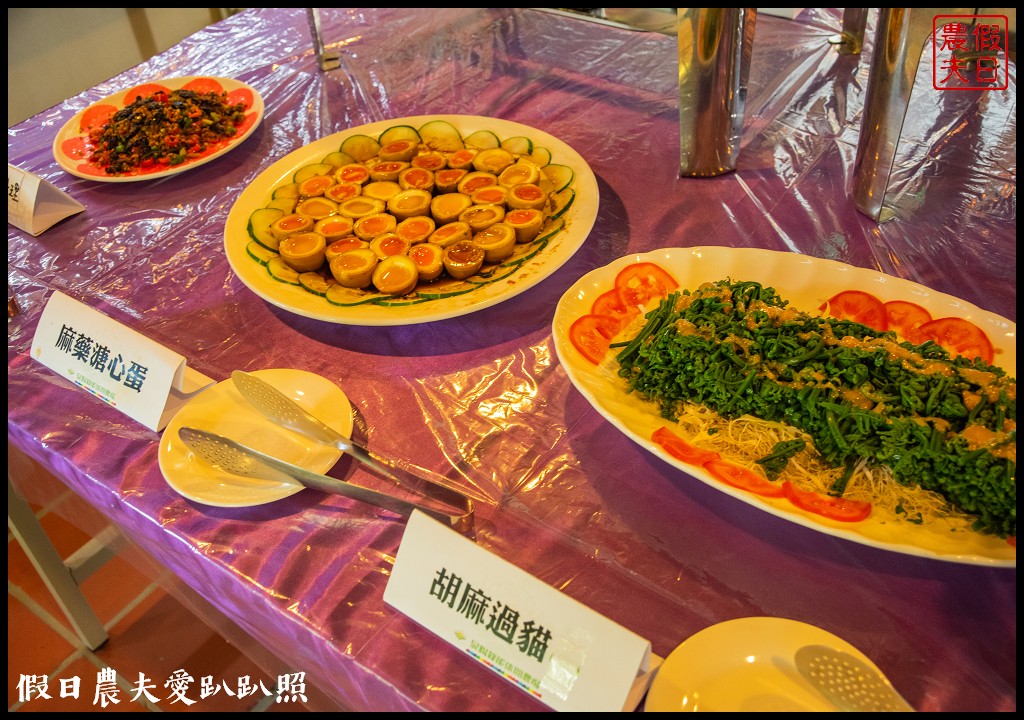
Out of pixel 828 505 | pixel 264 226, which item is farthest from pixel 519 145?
pixel 828 505

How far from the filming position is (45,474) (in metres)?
1.47

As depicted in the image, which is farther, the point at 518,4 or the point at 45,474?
the point at 518,4

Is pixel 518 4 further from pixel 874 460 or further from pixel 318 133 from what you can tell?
pixel 874 460

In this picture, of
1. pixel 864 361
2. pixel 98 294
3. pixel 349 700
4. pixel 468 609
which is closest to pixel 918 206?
pixel 864 361

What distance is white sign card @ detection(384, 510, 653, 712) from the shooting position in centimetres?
77

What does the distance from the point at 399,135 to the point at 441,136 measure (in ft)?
0.32

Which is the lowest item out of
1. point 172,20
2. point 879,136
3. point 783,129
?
point 172,20

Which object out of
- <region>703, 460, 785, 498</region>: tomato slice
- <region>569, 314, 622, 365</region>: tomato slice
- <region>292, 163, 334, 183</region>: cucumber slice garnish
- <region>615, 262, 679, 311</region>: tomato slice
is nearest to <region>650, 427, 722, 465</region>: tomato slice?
<region>703, 460, 785, 498</region>: tomato slice

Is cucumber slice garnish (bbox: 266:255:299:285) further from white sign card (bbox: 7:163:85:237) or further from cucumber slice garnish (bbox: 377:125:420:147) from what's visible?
white sign card (bbox: 7:163:85:237)

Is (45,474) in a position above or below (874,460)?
below

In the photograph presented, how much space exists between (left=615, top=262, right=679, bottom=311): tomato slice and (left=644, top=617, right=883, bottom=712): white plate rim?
0.53 metres

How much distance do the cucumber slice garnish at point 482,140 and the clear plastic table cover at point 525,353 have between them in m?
0.22

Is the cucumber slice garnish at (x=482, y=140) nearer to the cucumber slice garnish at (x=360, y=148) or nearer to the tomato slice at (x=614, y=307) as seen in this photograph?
the cucumber slice garnish at (x=360, y=148)

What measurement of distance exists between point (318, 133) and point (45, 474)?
101cm
